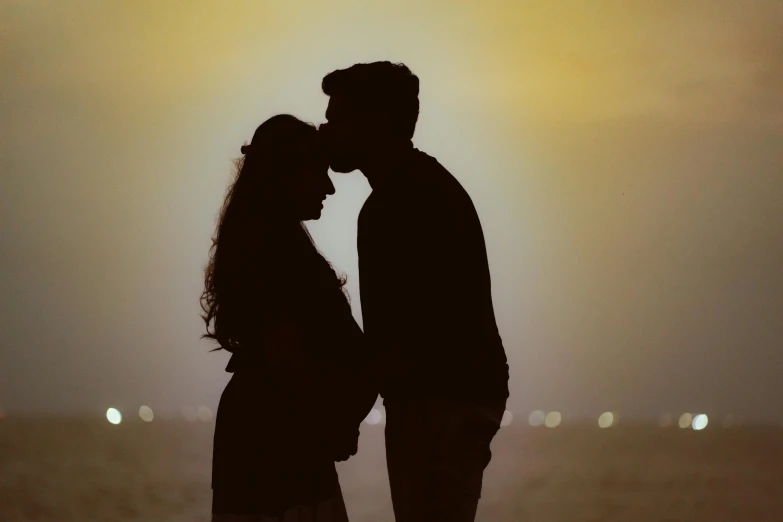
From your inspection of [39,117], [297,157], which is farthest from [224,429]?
[39,117]

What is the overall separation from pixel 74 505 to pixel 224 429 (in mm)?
2139

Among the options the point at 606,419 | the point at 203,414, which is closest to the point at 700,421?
the point at 606,419

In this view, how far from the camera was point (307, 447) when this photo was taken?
5.37 ft

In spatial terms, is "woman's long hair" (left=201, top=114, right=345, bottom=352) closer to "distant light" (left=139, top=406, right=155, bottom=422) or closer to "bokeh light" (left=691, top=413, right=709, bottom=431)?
"distant light" (left=139, top=406, right=155, bottom=422)

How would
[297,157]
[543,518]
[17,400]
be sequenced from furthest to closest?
[17,400] → [543,518] → [297,157]

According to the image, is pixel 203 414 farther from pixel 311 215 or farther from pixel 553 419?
pixel 311 215

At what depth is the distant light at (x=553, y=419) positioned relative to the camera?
13.5ft

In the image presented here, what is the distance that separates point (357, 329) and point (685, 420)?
10.7 feet

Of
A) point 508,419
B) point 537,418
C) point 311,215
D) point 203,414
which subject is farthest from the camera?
point 508,419

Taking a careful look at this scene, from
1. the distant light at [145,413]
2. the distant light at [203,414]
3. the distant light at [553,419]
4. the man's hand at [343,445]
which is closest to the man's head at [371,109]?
the man's hand at [343,445]

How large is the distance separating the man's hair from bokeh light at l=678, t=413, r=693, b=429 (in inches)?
125

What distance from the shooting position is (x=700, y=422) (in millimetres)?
4461

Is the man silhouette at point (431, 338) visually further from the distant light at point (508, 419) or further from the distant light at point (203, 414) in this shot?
the distant light at point (508, 419)

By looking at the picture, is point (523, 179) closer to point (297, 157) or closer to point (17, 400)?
point (297, 157)
